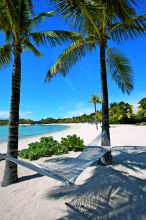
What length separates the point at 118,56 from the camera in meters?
6.99

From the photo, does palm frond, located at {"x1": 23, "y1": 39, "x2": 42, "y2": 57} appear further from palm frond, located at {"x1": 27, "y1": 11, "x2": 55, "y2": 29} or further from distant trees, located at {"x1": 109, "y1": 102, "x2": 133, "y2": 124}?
distant trees, located at {"x1": 109, "y1": 102, "x2": 133, "y2": 124}

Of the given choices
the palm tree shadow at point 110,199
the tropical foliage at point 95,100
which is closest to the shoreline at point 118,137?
the palm tree shadow at point 110,199

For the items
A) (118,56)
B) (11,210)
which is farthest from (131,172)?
(118,56)

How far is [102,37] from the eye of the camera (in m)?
6.30

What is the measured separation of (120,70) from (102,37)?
4.69 ft

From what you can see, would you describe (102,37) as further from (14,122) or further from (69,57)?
(14,122)

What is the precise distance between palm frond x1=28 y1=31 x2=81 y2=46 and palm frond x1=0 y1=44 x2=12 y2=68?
27.5 inches

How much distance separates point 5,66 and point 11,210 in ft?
13.6

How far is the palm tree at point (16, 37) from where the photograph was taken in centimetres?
494

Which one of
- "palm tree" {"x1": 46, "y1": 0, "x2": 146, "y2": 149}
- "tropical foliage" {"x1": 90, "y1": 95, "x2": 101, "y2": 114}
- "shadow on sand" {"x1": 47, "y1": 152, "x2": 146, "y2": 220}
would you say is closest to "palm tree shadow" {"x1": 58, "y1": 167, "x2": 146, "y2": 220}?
"shadow on sand" {"x1": 47, "y1": 152, "x2": 146, "y2": 220}

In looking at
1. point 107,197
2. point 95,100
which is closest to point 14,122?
point 107,197

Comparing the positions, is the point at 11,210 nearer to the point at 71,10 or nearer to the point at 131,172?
the point at 131,172

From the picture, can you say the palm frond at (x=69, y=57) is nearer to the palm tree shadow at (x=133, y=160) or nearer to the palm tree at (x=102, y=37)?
the palm tree at (x=102, y=37)

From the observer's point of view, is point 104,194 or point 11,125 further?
point 11,125
